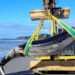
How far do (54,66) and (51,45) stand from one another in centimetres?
226

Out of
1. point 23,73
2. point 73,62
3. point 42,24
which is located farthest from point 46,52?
point 23,73

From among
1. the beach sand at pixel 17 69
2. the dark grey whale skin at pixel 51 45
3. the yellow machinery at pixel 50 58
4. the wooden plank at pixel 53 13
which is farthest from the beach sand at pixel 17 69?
→ the dark grey whale skin at pixel 51 45

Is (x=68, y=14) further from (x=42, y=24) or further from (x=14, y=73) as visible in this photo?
(x=14, y=73)

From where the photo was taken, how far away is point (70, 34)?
481 cm

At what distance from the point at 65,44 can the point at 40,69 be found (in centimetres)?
235

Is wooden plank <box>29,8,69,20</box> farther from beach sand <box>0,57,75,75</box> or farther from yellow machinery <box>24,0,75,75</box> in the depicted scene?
beach sand <box>0,57,75,75</box>

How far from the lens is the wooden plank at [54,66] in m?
6.71

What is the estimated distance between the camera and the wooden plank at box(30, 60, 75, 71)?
6.71m

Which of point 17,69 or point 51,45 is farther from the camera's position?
point 17,69

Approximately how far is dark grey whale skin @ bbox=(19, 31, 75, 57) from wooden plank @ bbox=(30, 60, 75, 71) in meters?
2.06

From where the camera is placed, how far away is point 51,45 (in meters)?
4.73

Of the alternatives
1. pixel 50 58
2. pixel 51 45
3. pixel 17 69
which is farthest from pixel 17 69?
pixel 51 45

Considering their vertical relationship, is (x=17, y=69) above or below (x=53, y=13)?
below

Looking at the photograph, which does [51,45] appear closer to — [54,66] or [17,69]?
[54,66]
